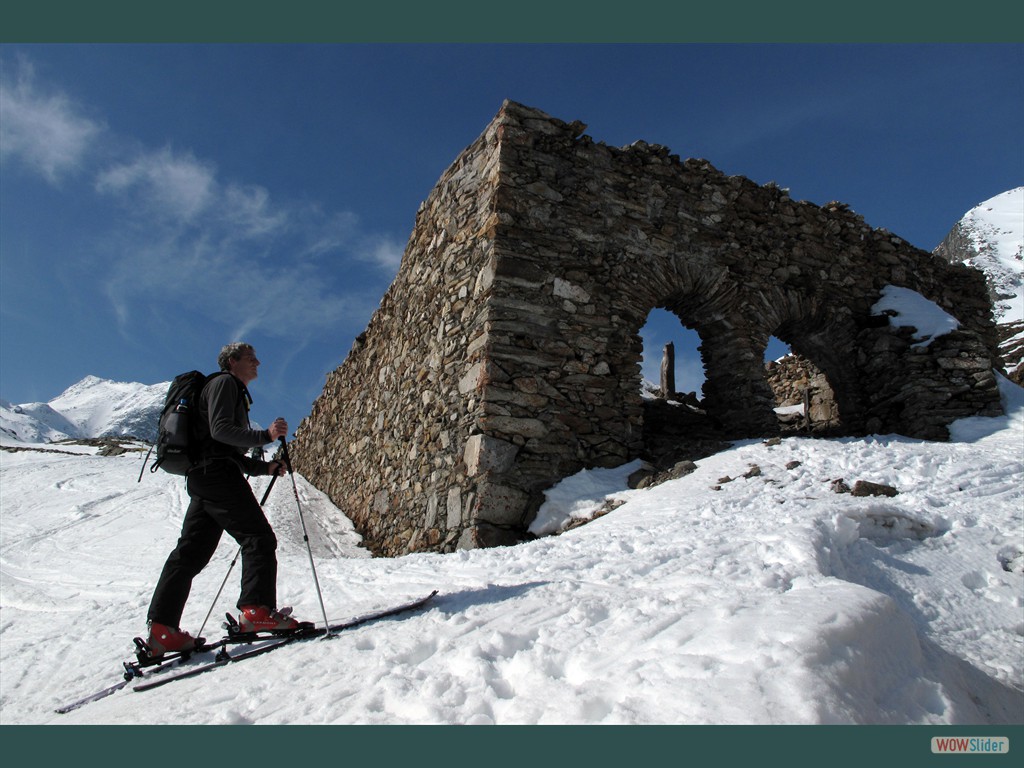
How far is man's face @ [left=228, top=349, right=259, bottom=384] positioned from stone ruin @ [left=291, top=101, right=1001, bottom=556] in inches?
107

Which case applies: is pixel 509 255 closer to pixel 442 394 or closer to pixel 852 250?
pixel 442 394

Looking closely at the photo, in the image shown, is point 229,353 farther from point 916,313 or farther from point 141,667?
point 916,313

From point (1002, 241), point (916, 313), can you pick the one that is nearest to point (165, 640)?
point (916, 313)

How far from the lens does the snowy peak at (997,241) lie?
61188 mm

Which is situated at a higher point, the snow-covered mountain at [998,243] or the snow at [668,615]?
the snow-covered mountain at [998,243]

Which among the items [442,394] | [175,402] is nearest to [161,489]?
[442,394]

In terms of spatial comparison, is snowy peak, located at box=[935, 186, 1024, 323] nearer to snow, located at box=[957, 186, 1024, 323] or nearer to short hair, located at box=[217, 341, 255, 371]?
snow, located at box=[957, 186, 1024, 323]

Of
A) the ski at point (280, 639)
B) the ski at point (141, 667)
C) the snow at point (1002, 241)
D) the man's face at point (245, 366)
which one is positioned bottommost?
the ski at point (141, 667)

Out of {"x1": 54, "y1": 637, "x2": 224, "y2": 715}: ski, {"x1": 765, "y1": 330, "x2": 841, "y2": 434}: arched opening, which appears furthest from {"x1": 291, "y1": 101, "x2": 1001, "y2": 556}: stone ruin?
{"x1": 54, "y1": 637, "x2": 224, "y2": 715}: ski

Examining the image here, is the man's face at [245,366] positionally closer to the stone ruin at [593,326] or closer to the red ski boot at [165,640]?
the red ski boot at [165,640]

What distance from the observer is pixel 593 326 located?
7320mm

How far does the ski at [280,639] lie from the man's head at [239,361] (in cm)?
160

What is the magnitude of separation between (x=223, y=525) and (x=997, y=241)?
96344 millimetres

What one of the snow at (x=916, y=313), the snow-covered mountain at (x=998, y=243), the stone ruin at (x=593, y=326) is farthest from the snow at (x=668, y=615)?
the snow-covered mountain at (x=998, y=243)
